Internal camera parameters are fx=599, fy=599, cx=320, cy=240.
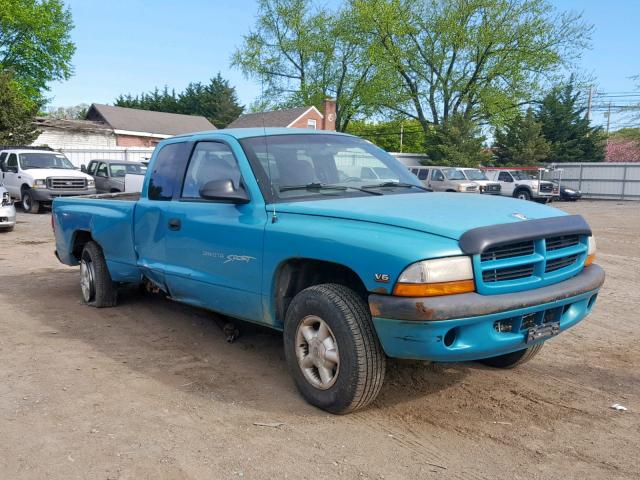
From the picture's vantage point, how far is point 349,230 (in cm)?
363

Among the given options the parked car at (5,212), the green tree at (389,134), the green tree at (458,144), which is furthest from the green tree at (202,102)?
the parked car at (5,212)

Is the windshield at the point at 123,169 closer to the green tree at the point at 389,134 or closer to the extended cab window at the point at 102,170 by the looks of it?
the extended cab window at the point at 102,170

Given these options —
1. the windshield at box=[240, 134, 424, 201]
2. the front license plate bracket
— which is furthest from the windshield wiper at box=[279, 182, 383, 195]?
the front license plate bracket

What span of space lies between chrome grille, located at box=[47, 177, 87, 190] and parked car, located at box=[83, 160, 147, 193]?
138cm

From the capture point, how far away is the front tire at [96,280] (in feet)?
21.2

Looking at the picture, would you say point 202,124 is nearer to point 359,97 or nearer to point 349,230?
point 359,97

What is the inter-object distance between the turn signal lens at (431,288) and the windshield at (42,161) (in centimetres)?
1859

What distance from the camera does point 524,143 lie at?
40781mm


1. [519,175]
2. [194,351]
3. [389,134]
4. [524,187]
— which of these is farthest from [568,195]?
[389,134]

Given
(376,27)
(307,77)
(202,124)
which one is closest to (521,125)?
(376,27)

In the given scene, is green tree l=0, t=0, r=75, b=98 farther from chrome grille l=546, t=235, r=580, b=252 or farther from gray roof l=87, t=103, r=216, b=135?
chrome grille l=546, t=235, r=580, b=252

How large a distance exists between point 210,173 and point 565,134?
43.0m

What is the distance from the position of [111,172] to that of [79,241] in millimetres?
14814

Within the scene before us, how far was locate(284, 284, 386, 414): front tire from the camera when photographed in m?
3.54
